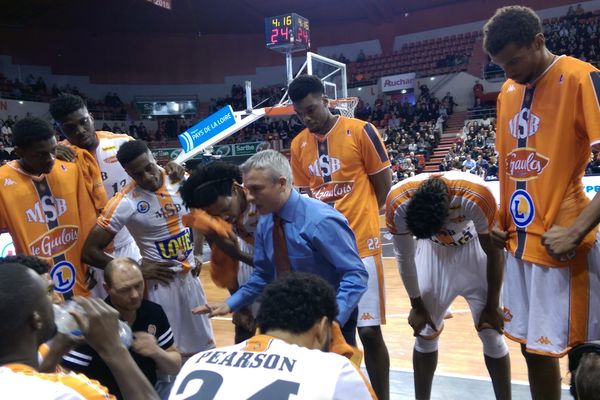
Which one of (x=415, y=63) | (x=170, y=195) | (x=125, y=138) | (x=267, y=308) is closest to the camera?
(x=267, y=308)

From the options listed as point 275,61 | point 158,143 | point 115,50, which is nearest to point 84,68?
point 115,50

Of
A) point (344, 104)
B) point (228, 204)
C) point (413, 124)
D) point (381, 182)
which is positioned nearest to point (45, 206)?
point (228, 204)

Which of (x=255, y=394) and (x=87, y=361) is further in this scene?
(x=87, y=361)

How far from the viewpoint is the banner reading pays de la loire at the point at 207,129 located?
12.8 m

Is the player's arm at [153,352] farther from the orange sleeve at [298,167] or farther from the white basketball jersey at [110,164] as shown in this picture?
the white basketball jersey at [110,164]

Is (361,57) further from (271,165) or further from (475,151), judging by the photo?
(271,165)

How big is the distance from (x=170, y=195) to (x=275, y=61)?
26800 mm

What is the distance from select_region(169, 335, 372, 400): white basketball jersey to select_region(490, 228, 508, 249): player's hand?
1.46 metres

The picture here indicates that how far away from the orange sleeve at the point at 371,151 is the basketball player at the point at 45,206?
1952 millimetres

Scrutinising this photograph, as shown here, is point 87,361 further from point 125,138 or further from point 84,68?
point 84,68

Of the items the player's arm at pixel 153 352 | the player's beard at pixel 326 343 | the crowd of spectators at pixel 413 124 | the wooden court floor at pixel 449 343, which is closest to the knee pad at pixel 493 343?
the wooden court floor at pixel 449 343

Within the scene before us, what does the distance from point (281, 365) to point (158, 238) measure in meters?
2.44

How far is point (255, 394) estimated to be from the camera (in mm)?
1406

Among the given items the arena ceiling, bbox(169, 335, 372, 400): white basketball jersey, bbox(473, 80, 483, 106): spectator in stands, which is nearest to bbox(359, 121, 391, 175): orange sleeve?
bbox(169, 335, 372, 400): white basketball jersey
